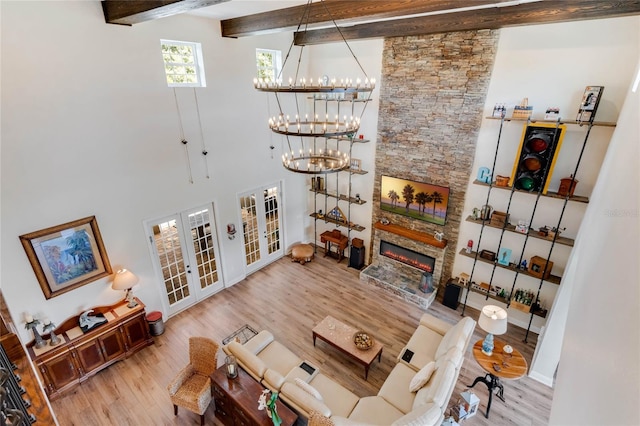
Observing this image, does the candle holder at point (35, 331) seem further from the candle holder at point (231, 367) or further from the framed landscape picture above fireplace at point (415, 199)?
the framed landscape picture above fireplace at point (415, 199)

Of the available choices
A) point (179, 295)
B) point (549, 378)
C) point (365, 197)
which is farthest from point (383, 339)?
point (179, 295)

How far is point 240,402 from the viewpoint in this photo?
3818 millimetres

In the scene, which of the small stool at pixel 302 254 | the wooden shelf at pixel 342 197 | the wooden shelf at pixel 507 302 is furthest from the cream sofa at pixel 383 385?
the wooden shelf at pixel 342 197

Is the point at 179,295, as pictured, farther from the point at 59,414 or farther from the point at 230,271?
the point at 59,414

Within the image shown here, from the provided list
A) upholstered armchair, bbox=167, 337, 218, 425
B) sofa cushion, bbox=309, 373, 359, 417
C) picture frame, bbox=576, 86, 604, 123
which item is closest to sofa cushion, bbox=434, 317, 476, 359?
sofa cushion, bbox=309, 373, 359, 417

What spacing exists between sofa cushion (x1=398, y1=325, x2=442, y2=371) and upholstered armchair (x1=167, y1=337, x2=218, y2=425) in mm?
2807

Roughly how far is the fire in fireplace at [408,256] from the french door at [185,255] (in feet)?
12.7

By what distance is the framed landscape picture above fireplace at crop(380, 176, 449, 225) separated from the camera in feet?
21.1

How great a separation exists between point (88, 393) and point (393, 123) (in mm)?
7135

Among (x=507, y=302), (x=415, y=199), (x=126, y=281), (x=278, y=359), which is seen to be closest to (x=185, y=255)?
(x=126, y=281)

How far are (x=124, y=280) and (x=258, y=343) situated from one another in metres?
2.43

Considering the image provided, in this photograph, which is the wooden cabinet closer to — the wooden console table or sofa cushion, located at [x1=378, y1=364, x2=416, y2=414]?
sofa cushion, located at [x1=378, y1=364, x2=416, y2=414]

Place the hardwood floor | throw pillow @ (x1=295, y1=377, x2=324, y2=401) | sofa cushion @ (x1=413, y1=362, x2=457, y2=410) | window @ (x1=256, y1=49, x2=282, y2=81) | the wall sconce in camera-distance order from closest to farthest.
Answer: sofa cushion @ (x1=413, y1=362, x2=457, y2=410) → throw pillow @ (x1=295, y1=377, x2=324, y2=401) → the hardwood floor → window @ (x1=256, y1=49, x2=282, y2=81) → the wall sconce

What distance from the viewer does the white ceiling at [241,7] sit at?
14.9ft
